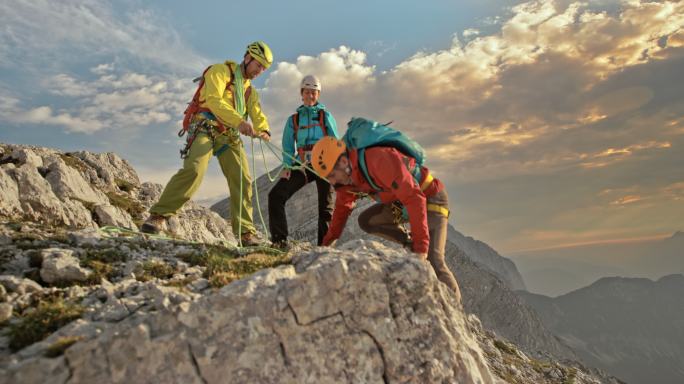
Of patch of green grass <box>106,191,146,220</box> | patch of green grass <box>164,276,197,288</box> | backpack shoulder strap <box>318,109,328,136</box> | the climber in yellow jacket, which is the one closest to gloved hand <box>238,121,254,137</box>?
the climber in yellow jacket

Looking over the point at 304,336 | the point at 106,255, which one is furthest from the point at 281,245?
the point at 304,336

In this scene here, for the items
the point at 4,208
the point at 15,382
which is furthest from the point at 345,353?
the point at 4,208

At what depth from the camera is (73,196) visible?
15.4 metres

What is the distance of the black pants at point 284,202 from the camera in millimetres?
10867

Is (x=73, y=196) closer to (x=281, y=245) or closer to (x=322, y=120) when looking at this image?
(x=281, y=245)

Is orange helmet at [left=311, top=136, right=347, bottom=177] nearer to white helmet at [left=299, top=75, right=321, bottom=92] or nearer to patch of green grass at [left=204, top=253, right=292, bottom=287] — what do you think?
patch of green grass at [left=204, top=253, right=292, bottom=287]

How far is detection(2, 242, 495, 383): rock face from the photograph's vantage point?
4.48 meters

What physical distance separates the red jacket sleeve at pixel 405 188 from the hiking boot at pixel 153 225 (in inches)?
212

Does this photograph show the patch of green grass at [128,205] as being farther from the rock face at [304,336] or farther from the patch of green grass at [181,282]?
the rock face at [304,336]

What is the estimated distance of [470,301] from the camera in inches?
3147

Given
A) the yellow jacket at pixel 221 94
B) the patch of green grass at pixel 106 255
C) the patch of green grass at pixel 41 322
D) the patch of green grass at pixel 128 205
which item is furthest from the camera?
the patch of green grass at pixel 128 205

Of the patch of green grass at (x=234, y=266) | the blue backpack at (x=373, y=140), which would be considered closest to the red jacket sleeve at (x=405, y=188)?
the blue backpack at (x=373, y=140)

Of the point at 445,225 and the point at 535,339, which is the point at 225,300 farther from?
the point at 535,339

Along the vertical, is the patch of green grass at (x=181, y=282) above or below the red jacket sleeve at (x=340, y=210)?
below
